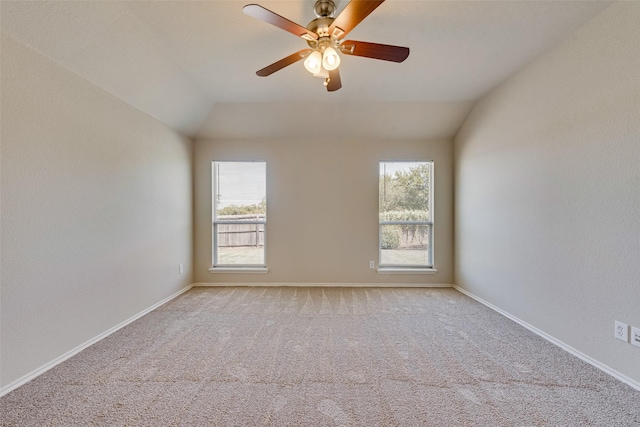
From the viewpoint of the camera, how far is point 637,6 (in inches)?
66.2

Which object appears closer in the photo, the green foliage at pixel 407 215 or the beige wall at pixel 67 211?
the beige wall at pixel 67 211

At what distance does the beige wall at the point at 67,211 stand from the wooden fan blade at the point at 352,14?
2203 mm

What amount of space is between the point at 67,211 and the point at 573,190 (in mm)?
4220

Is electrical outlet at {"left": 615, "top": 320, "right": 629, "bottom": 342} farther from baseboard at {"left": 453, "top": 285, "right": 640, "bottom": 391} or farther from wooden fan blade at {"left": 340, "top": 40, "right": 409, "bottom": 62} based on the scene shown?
wooden fan blade at {"left": 340, "top": 40, "right": 409, "bottom": 62}

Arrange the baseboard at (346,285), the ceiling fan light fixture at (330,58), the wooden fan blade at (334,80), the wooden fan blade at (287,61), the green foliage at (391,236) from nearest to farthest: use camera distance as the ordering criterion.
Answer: the ceiling fan light fixture at (330,58) → the wooden fan blade at (287,61) → the wooden fan blade at (334,80) → the baseboard at (346,285) → the green foliage at (391,236)

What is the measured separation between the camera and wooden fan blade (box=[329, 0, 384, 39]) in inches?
54.4

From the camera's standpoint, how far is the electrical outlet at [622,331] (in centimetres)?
176

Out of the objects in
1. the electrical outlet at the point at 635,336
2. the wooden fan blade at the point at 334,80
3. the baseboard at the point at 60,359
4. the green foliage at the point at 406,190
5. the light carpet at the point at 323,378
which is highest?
the wooden fan blade at the point at 334,80

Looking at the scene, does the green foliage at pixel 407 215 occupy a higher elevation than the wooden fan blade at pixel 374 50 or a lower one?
lower

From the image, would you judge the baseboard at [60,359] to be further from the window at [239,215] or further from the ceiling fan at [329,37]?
the ceiling fan at [329,37]

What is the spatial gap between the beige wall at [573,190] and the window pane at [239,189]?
3212 millimetres

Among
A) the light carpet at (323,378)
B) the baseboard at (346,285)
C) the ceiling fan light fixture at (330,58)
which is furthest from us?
the baseboard at (346,285)

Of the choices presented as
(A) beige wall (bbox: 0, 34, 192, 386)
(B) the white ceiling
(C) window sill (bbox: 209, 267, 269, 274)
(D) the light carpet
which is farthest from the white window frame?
(A) beige wall (bbox: 0, 34, 192, 386)

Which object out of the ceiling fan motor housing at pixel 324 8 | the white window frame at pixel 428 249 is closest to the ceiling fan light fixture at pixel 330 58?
the ceiling fan motor housing at pixel 324 8
